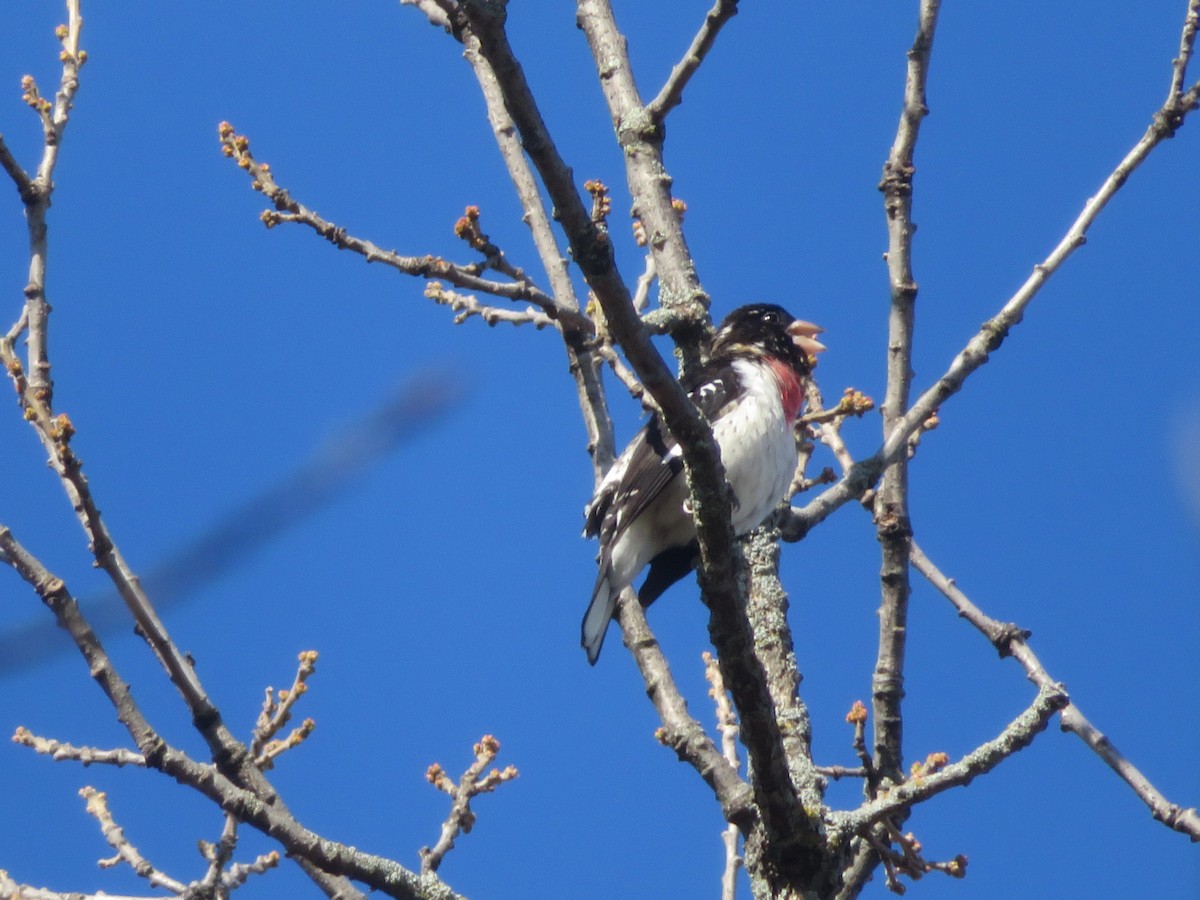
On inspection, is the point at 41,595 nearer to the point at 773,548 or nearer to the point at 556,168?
the point at 556,168

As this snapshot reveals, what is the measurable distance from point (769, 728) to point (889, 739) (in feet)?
2.81

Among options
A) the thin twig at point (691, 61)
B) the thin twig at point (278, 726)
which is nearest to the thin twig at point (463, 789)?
the thin twig at point (278, 726)

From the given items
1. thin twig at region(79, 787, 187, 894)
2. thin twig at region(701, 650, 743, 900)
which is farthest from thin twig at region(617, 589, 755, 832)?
thin twig at region(79, 787, 187, 894)

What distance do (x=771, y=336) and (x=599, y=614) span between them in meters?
1.76

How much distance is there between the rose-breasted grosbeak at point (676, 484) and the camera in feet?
15.9

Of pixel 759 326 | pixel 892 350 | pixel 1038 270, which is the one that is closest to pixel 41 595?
pixel 892 350

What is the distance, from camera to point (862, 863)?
362 cm

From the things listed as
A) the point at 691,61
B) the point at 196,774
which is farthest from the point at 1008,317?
the point at 196,774

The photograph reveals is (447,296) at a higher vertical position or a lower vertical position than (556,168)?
higher

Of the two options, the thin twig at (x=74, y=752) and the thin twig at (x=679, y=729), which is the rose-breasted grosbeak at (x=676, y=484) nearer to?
the thin twig at (x=679, y=729)

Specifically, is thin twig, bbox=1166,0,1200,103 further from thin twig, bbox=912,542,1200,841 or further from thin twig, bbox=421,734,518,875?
thin twig, bbox=421,734,518,875

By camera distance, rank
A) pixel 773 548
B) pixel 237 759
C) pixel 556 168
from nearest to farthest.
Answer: pixel 556 168 → pixel 237 759 → pixel 773 548

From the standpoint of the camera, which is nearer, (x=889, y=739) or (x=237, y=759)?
(x=237, y=759)

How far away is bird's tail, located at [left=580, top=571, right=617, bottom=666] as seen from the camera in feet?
15.9
